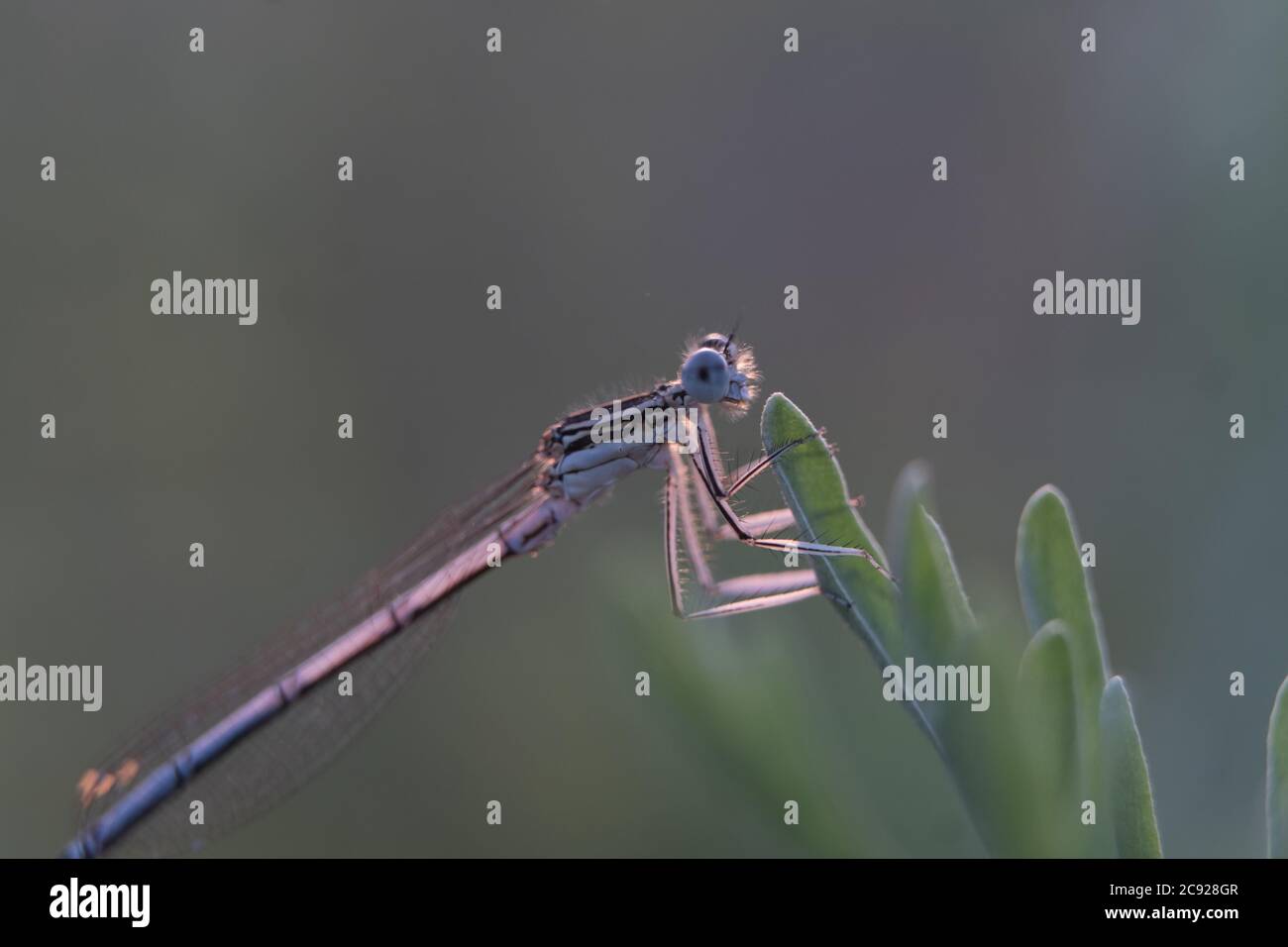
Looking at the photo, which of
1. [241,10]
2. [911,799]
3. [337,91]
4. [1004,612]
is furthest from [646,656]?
[241,10]

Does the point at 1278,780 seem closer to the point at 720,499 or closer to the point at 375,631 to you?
the point at 720,499

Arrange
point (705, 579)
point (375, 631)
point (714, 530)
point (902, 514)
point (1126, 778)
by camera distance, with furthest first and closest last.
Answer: point (375, 631) < point (714, 530) < point (705, 579) < point (902, 514) < point (1126, 778)

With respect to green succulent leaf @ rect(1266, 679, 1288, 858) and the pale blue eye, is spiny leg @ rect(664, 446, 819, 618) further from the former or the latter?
green succulent leaf @ rect(1266, 679, 1288, 858)

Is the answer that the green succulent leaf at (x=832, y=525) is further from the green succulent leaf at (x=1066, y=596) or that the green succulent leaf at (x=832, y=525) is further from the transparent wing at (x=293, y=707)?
the transparent wing at (x=293, y=707)

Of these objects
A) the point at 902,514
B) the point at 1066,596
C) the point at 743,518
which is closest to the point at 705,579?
the point at 743,518

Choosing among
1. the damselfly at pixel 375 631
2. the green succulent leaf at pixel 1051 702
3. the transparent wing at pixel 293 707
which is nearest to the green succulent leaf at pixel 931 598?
the green succulent leaf at pixel 1051 702

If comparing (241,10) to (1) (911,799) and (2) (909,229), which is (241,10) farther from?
(1) (911,799)
